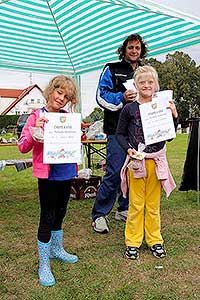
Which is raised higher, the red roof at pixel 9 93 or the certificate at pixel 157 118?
the red roof at pixel 9 93

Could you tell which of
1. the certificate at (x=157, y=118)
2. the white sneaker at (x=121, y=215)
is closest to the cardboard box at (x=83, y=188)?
the white sneaker at (x=121, y=215)

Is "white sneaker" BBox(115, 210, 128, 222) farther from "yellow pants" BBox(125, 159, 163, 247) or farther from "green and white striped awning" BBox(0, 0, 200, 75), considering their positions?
"green and white striped awning" BBox(0, 0, 200, 75)

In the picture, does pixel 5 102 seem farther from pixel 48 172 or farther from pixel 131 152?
pixel 48 172

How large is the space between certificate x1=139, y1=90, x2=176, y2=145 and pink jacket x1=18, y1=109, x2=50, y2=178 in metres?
0.78

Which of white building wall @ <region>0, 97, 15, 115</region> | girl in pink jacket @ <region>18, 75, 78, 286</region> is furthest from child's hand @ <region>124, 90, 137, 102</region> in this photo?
white building wall @ <region>0, 97, 15, 115</region>

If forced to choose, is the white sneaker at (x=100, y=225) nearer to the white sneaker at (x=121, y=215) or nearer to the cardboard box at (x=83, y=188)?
the white sneaker at (x=121, y=215)

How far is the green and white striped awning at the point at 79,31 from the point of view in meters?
4.79

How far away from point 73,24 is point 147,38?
3.51ft

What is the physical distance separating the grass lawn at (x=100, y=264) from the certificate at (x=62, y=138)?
84 cm

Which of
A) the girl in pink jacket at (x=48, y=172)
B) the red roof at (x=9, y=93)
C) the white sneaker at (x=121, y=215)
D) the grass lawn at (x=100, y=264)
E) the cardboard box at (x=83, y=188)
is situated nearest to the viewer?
the grass lawn at (x=100, y=264)

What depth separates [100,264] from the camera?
301 cm

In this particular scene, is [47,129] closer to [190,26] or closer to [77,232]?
[77,232]

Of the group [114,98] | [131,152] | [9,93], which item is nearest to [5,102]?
[9,93]

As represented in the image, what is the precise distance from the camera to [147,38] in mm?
5562
